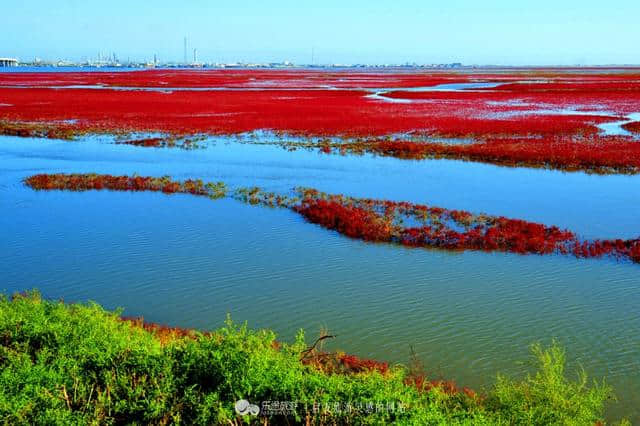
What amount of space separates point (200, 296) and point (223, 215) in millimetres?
6603

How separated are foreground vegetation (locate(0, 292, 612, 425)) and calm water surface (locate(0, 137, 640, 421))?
2.13m

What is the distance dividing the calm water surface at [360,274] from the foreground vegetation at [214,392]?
6.99 ft

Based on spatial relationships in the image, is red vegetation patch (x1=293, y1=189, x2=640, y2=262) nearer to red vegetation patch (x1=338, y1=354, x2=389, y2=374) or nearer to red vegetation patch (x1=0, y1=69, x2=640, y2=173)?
red vegetation patch (x1=338, y1=354, x2=389, y2=374)

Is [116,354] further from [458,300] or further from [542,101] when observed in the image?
[542,101]

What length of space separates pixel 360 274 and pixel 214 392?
693 cm

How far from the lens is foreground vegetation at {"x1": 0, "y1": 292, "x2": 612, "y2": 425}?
20.2 feet

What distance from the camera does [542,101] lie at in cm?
5772

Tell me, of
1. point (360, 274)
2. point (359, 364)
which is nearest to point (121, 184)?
point (360, 274)

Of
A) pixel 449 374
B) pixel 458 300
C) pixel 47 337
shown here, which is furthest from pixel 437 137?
pixel 47 337

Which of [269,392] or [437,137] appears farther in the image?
[437,137]

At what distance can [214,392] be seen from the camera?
6.61 metres

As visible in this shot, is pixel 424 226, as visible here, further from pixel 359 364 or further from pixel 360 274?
pixel 359 364

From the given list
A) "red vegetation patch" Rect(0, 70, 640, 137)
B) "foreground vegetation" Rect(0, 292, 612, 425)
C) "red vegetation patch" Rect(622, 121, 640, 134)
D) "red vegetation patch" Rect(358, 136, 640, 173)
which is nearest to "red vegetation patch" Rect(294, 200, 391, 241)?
"foreground vegetation" Rect(0, 292, 612, 425)

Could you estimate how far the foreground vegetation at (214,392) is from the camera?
615 centimetres
